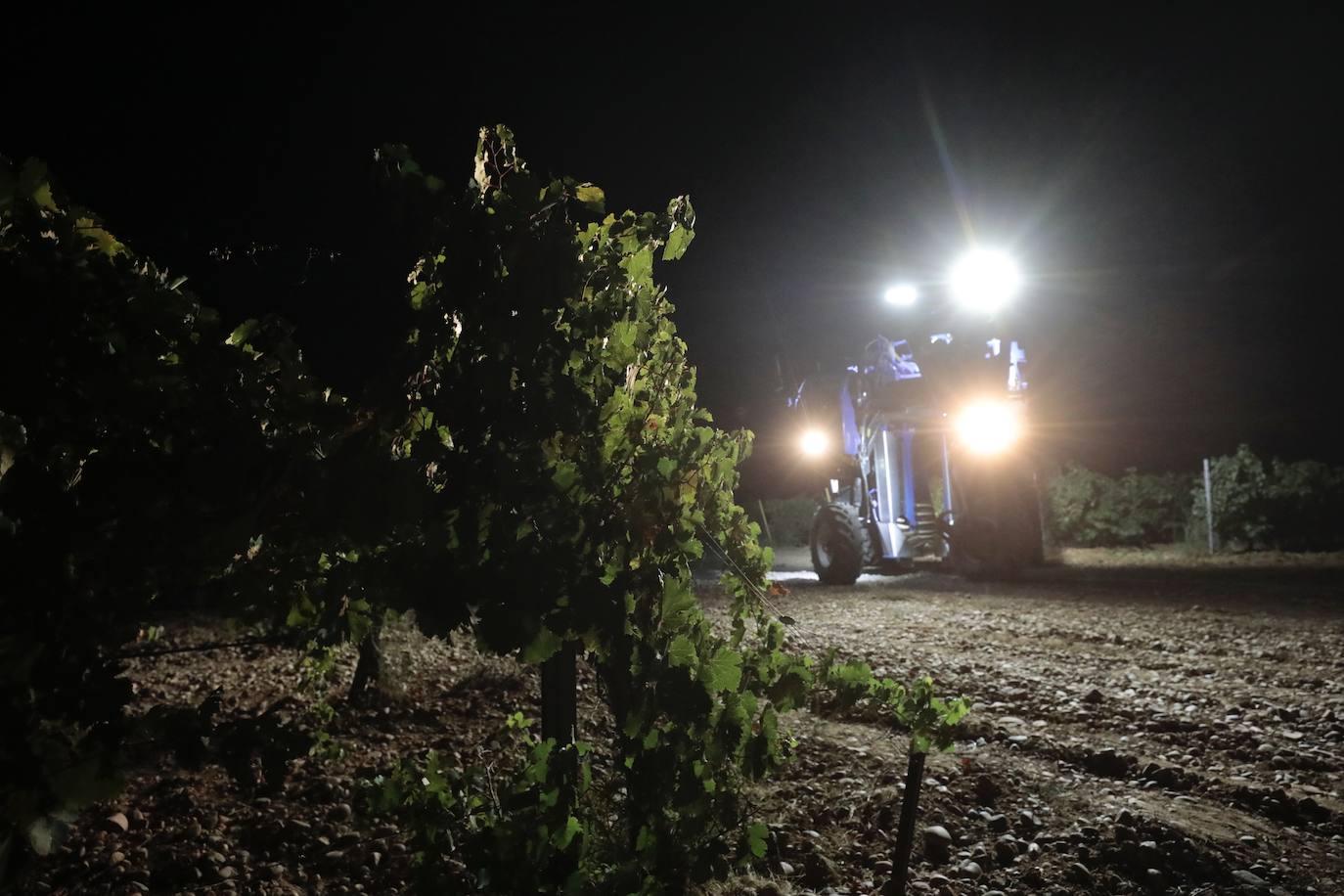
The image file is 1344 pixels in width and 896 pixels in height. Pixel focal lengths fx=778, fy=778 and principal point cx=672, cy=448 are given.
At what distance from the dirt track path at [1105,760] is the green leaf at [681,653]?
5.17 feet

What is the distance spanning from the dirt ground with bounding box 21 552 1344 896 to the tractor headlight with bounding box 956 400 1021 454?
4156 mm

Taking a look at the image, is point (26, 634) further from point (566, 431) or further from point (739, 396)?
point (739, 396)

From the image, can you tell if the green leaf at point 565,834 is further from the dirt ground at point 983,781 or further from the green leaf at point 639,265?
the green leaf at point 639,265

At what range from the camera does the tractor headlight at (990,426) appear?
1116 centimetres

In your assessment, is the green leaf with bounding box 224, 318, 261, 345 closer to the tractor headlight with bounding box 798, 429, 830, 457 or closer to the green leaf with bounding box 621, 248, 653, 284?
the green leaf with bounding box 621, 248, 653, 284

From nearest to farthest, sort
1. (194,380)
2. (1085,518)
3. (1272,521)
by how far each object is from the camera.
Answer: (194,380), (1272,521), (1085,518)

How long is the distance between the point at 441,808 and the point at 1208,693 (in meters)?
5.20

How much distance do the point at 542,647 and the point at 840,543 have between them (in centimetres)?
1070

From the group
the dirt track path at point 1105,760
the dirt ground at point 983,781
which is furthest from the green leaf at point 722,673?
the dirt track path at point 1105,760

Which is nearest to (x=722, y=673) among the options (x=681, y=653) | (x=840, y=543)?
(x=681, y=653)

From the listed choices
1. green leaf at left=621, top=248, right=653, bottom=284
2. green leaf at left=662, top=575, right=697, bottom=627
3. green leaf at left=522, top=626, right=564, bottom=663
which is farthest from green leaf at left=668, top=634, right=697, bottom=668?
green leaf at left=621, top=248, right=653, bottom=284

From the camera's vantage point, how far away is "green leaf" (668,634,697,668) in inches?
77.7

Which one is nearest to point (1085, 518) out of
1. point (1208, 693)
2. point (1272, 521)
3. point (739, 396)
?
point (1272, 521)

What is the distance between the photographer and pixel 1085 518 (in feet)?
57.8
